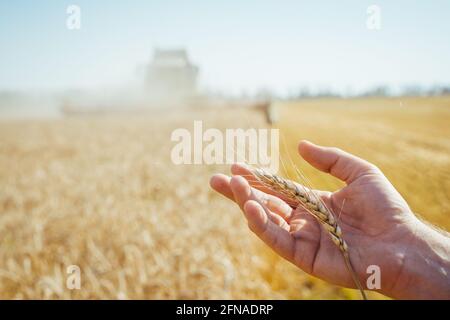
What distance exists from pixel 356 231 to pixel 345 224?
0.18 ft

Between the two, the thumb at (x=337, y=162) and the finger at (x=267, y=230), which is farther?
the thumb at (x=337, y=162)

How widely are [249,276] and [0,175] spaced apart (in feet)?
15.0

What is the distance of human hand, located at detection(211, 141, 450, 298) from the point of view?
49.2 inches

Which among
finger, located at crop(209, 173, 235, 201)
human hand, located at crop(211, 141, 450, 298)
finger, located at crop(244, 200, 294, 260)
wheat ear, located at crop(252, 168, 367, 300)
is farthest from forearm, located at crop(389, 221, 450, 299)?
finger, located at crop(209, 173, 235, 201)

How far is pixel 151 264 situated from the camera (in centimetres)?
290

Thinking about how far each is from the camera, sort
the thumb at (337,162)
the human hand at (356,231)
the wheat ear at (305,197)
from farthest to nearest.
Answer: the thumb at (337,162) → the human hand at (356,231) → the wheat ear at (305,197)

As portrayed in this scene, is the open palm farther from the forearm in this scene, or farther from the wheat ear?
the wheat ear

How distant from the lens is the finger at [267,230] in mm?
A: 1271

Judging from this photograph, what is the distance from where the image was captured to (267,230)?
1.31 metres

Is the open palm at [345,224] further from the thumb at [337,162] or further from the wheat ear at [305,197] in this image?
the wheat ear at [305,197]

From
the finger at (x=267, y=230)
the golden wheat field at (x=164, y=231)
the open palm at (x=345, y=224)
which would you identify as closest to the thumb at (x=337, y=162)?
the open palm at (x=345, y=224)

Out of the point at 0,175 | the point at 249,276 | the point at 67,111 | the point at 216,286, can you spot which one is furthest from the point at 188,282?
the point at 67,111

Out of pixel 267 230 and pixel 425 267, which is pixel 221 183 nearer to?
pixel 267 230

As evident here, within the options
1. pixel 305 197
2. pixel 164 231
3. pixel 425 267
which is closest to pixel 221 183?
pixel 305 197
